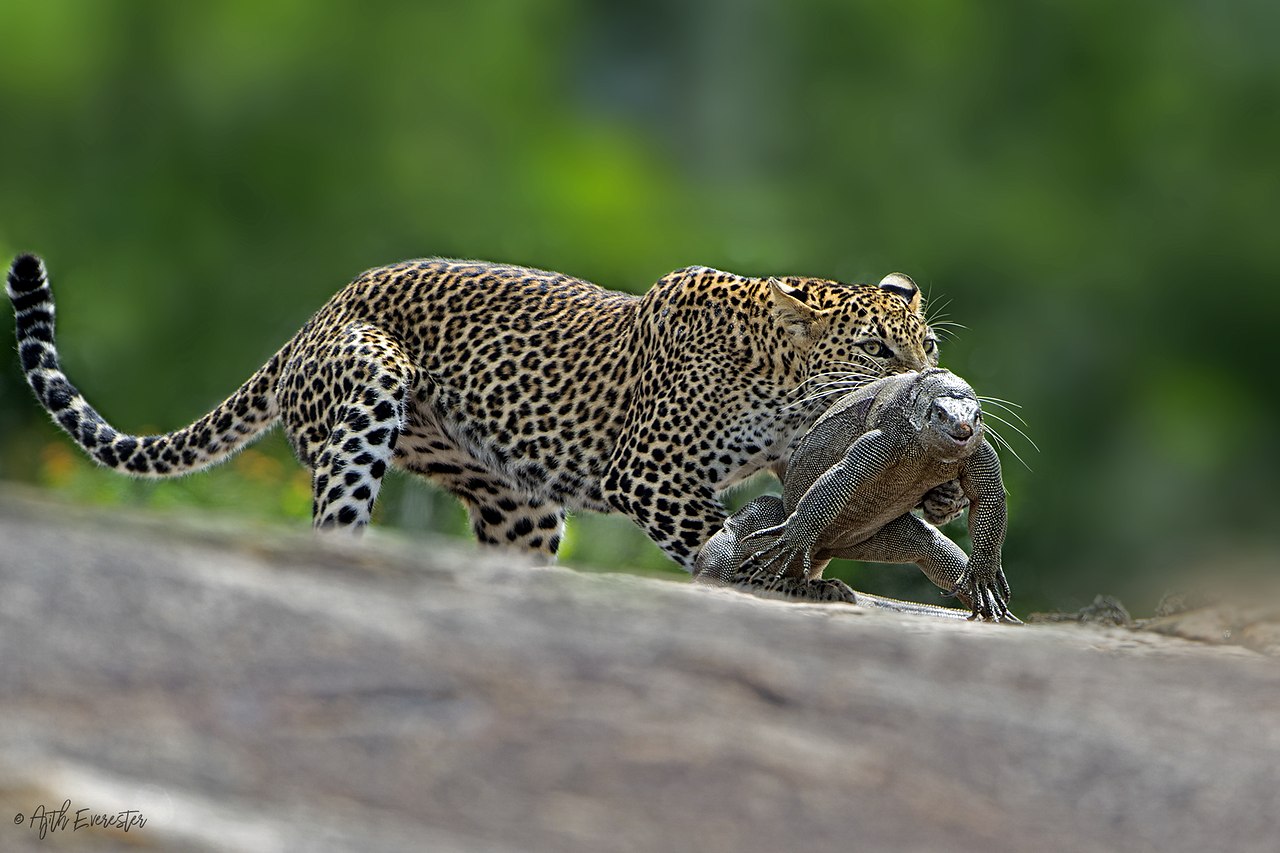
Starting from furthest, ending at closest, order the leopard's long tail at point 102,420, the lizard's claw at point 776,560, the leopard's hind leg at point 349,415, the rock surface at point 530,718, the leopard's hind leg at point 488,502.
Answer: the leopard's hind leg at point 488,502
the leopard's long tail at point 102,420
the leopard's hind leg at point 349,415
the lizard's claw at point 776,560
the rock surface at point 530,718

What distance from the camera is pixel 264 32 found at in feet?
87.5

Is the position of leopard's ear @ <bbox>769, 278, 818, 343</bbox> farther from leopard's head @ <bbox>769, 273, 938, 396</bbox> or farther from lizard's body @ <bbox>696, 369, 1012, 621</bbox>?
lizard's body @ <bbox>696, 369, 1012, 621</bbox>

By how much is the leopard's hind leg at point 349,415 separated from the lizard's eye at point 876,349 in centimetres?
214

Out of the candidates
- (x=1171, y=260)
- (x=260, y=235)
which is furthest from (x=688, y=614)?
(x=1171, y=260)

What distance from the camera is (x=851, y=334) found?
951cm

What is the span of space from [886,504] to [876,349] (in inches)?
65.3

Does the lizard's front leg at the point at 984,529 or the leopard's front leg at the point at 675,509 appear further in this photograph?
the leopard's front leg at the point at 675,509

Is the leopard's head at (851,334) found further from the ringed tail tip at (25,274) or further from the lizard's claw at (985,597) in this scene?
the ringed tail tip at (25,274)

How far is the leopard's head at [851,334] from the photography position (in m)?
9.42

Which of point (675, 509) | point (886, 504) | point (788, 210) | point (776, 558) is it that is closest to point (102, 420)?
point (675, 509)

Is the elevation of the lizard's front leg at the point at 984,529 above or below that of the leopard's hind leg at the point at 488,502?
above

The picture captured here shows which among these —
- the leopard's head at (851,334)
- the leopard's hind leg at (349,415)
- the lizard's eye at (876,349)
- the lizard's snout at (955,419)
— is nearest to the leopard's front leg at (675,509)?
the leopard's head at (851,334)

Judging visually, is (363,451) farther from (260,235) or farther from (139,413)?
(260,235)

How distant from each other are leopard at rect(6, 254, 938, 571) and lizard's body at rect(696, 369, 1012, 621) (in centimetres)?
93
